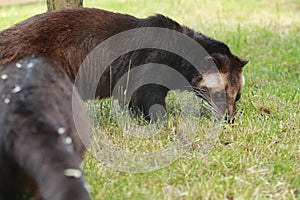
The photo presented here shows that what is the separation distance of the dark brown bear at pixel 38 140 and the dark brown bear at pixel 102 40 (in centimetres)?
118

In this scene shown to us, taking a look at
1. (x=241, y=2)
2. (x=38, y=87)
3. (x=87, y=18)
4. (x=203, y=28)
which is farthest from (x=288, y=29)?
(x=38, y=87)

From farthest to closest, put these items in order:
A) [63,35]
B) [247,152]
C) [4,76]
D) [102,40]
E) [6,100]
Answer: [102,40] → [63,35] → [247,152] → [4,76] → [6,100]

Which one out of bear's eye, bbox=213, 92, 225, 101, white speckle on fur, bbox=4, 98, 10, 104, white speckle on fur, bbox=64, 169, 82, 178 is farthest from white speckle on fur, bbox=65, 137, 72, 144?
bear's eye, bbox=213, 92, 225, 101

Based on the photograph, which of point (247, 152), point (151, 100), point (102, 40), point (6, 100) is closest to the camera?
point (6, 100)

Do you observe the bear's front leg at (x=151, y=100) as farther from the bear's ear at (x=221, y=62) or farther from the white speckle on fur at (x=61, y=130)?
the white speckle on fur at (x=61, y=130)

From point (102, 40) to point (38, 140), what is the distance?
7.24 feet

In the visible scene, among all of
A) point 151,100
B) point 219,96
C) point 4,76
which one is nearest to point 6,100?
point 4,76

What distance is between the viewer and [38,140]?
265 cm

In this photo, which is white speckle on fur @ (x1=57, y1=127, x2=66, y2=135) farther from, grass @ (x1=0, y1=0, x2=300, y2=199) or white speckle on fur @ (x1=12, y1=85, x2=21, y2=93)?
grass @ (x1=0, y1=0, x2=300, y2=199)

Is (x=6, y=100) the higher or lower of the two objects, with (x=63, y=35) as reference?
higher

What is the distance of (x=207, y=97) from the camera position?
517cm

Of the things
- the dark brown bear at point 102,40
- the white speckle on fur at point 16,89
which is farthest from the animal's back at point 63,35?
the white speckle on fur at point 16,89

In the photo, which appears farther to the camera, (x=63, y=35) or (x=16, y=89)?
(x=63, y=35)

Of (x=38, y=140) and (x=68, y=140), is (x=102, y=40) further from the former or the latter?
(x=38, y=140)
